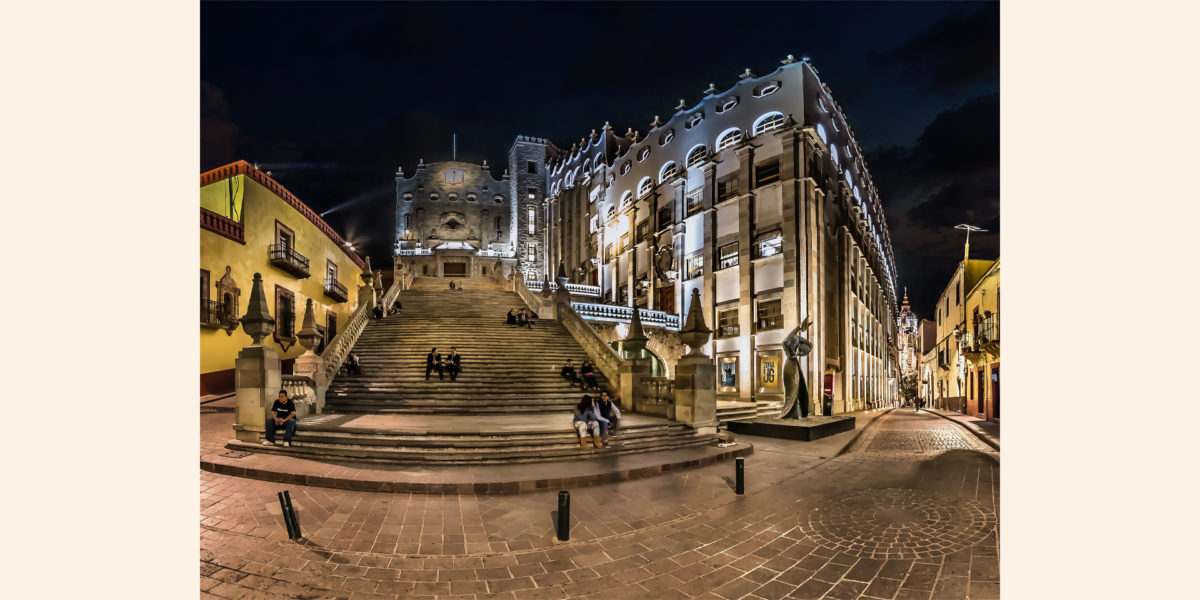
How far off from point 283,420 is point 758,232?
76.0ft

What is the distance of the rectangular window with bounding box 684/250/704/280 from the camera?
2895 centimetres

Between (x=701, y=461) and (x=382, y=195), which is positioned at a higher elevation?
(x=382, y=195)

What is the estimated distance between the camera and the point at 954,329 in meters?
30.1

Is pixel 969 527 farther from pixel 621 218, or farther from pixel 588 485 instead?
pixel 621 218

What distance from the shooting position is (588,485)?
776 cm

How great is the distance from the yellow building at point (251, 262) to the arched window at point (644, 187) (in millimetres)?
20706

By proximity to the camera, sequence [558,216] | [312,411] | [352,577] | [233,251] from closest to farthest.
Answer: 1. [352,577]
2. [312,411]
3. [233,251]
4. [558,216]

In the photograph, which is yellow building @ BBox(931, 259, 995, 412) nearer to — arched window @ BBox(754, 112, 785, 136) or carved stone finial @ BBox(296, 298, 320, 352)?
arched window @ BBox(754, 112, 785, 136)

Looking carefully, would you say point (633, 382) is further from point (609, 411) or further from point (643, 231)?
point (643, 231)

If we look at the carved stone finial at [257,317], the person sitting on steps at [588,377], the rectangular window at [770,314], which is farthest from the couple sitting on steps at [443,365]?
the rectangular window at [770,314]

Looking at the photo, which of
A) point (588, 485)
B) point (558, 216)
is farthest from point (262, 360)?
point (558, 216)

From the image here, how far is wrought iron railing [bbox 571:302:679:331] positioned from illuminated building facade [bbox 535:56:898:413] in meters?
2.25

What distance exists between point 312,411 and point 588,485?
8.70m

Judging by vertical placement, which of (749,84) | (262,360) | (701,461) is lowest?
(701,461)
